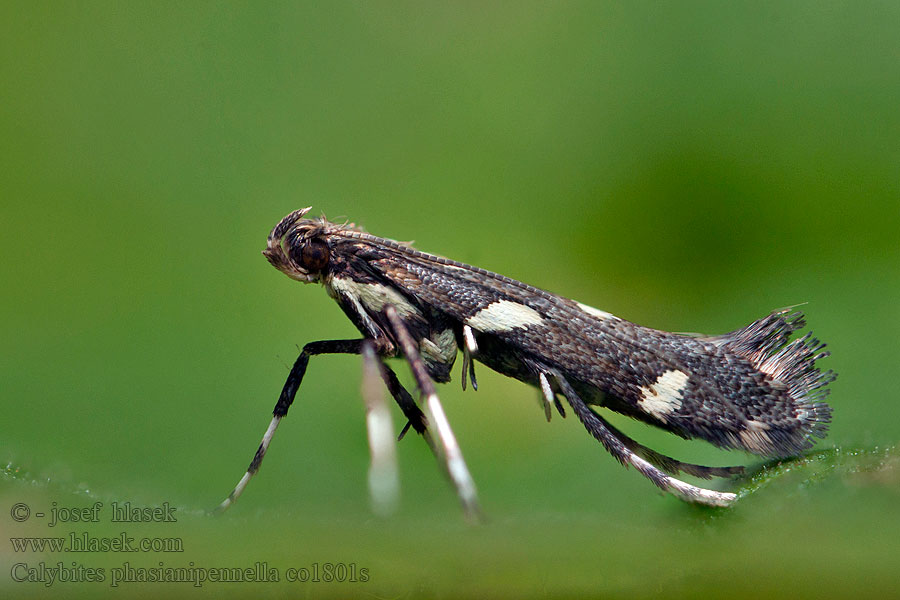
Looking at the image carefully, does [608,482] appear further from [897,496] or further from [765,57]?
[765,57]

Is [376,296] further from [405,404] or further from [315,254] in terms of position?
[405,404]

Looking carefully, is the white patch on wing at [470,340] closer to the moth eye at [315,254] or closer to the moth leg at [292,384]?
the moth leg at [292,384]

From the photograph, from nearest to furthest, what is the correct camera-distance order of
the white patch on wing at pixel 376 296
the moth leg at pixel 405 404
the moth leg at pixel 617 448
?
1. the moth leg at pixel 617 448
2. the white patch on wing at pixel 376 296
3. the moth leg at pixel 405 404

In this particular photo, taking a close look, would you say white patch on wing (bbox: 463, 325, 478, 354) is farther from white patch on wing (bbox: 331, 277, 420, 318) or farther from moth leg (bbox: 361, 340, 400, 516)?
moth leg (bbox: 361, 340, 400, 516)

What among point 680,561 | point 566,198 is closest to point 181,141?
point 566,198

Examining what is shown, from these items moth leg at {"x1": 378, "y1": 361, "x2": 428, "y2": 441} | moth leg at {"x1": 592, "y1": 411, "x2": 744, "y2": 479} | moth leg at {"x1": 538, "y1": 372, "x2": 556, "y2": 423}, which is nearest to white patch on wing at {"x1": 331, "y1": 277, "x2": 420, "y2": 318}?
moth leg at {"x1": 378, "y1": 361, "x2": 428, "y2": 441}

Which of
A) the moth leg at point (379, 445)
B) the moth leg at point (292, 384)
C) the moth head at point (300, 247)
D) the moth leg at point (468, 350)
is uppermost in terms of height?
the moth leg at point (468, 350)

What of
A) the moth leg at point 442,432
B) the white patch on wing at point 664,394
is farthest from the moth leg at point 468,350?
the white patch on wing at point 664,394
